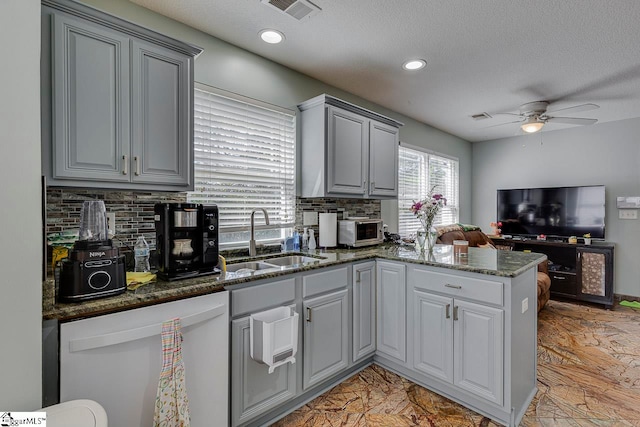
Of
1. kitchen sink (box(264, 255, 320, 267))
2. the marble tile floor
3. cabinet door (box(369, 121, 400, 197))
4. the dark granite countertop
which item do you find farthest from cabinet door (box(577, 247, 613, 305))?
kitchen sink (box(264, 255, 320, 267))

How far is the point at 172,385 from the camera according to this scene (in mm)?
1389

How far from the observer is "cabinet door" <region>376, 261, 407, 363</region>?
7.90ft

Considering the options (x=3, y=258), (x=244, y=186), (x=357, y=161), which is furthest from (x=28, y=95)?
(x=357, y=161)

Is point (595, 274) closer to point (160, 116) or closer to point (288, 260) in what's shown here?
point (288, 260)

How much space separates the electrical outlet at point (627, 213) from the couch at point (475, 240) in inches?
54.3

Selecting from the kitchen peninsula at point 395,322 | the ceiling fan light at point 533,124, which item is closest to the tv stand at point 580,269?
the ceiling fan light at point 533,124

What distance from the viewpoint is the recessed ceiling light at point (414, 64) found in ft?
9.09

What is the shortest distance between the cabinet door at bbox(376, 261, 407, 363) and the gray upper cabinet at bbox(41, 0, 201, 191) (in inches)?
62.5

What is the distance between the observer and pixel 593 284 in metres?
4.24

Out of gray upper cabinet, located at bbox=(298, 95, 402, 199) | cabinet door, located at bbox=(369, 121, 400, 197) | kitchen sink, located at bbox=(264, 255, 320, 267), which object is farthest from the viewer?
cabinet door, located at bbox=(369, 121, 400, 197)

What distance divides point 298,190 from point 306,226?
361mm

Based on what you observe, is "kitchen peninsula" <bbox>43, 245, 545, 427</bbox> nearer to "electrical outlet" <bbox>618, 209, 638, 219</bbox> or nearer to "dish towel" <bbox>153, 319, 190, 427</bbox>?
"dish towel" <bbox>153, 319, 190, 427</bbox>

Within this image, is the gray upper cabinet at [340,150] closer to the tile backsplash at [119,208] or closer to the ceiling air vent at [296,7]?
the ceiling air vent at [296,7]

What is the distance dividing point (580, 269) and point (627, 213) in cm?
104
